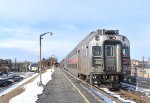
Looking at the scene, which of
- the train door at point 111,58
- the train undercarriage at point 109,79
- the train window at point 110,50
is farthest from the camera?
the train window at point 110,50

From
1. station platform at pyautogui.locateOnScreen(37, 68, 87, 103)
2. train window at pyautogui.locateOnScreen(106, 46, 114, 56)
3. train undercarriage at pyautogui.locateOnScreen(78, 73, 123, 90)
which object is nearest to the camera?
station platform at pyautogui.locateOnScreen(37, 68, 87, 103)

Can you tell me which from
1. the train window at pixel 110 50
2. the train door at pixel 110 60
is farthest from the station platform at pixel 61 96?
the train window at pixel 110 50

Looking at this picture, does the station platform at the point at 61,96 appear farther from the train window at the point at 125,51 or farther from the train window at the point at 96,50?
the train window at the point at 125,51

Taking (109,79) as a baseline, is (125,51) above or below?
above

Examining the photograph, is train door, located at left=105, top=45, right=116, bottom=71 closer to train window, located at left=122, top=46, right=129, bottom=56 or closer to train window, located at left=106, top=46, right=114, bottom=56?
train window, located at left=106, top=46, right=114, bottom=56

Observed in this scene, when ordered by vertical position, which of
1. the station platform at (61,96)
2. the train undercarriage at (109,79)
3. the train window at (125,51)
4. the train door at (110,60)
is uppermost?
the train window at (125,51)

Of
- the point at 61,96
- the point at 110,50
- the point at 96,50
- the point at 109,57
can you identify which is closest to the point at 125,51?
the point at 110,50

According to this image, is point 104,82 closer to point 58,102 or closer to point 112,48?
point 112,48

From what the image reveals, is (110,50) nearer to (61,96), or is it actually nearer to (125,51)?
(125,51)

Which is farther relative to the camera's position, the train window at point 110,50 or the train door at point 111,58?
the train window at point 110,50

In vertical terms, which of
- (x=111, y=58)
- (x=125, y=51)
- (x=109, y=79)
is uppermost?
(x=125, y=51)

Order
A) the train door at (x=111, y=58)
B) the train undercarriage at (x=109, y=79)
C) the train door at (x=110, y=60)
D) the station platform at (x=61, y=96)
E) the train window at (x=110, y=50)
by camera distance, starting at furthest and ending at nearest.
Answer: the train window at (x=110, y=50) → the train door at (x=110, y=60) → the train door at (x=111, y=58) → the train undercarriage at (x=109, y=79) → the station platform at (x=61, y=96)

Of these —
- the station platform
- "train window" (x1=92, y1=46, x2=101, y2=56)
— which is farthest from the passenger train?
the station platform

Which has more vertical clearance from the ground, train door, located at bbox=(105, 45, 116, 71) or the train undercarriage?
train door, located at bbox=(105, 45, 116, 71)
